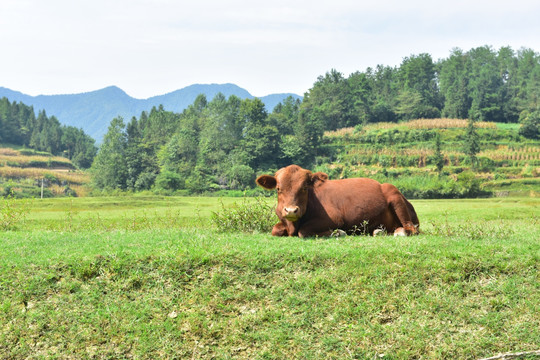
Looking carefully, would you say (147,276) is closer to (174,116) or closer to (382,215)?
(382,215)

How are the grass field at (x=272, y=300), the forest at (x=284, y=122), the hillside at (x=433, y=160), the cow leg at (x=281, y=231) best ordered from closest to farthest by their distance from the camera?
the grass field at (x=272, y=300) → the cow leg at (x=281, y=231) → the hillside at (x=433, y=160) → the forest at (x=284, y=122)

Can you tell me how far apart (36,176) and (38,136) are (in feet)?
110

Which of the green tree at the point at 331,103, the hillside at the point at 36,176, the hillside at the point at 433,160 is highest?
the green tree at the point at 331,103

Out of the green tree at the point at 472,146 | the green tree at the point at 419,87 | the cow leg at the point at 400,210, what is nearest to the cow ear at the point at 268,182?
the cow leg at the point at 400,210

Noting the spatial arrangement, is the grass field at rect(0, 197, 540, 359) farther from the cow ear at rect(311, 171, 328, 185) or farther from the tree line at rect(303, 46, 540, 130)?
the tree line at rect(303, 46, 540, 130)

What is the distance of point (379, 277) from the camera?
6477 mm

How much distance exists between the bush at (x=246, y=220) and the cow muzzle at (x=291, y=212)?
6.07ft

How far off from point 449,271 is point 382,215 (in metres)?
2.30

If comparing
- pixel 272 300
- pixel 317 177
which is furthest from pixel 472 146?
pixel 272 300

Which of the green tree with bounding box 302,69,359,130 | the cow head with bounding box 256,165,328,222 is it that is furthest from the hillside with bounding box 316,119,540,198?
→ the cow head with bounding box 256,165,328,222

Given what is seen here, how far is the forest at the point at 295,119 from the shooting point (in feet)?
199

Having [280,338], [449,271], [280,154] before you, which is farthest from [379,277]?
[280,154]

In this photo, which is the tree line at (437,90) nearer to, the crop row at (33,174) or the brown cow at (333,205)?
the crop row at (33,174)

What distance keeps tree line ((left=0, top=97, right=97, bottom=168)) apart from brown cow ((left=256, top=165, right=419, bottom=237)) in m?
85.1
